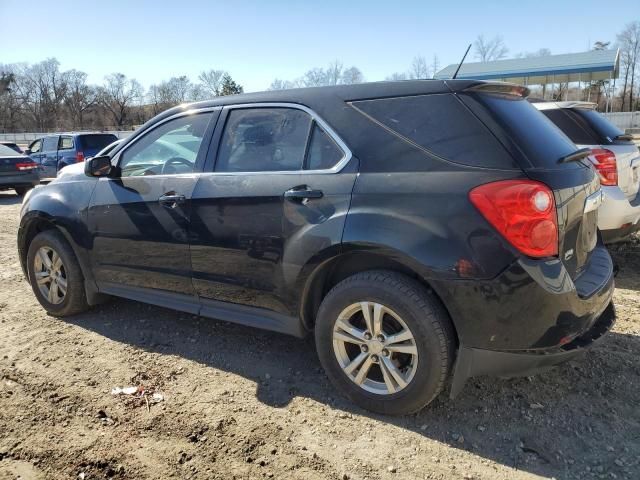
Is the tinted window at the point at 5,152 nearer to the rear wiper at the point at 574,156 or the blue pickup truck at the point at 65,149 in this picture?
the blue pickup truck at the point at 65,149

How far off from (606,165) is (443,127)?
9.46 ft

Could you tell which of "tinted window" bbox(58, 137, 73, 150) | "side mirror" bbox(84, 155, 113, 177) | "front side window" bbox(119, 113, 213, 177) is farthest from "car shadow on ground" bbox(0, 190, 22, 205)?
"front side window" bbox(119, 113, 213, 177)

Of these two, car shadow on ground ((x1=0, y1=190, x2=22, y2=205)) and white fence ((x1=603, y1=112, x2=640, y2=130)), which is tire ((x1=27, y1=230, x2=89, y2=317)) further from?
white fence ((x1=603, y1=112, x2=640, y2=130))

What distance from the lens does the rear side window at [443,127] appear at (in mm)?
2508

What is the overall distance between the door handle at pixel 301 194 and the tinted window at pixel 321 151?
162mm

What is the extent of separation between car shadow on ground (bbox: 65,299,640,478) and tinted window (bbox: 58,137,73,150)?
42.4 feet

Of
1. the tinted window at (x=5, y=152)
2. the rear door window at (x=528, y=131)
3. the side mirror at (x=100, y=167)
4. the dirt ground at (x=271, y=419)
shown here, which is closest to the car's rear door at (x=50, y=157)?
the tinted window at (x=5, y=152)

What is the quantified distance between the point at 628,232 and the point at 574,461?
3183mm

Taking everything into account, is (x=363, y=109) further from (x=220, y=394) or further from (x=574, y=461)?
(x=574, y=461)

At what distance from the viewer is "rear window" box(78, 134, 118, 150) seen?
48.5 feet


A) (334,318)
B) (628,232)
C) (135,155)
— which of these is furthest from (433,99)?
(628,232)

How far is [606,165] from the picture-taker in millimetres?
4680

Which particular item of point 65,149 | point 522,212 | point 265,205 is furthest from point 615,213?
point 65,149

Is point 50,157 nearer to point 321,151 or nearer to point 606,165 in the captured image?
point 321,151
